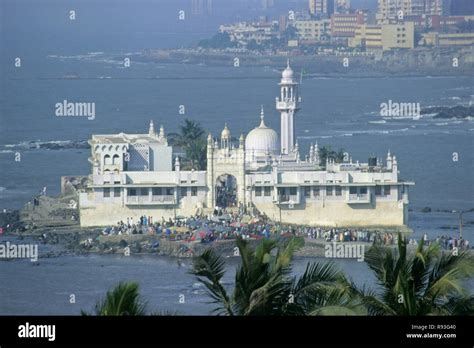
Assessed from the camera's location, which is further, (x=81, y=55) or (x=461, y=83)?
(x=461, y=83)

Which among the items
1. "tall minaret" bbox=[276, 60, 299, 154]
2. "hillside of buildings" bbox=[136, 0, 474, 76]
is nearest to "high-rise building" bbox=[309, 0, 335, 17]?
"hillside of buildings" bbox=[136, 0, 474, 76]

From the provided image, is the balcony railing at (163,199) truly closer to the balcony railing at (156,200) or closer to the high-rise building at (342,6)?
the balcony railing at (156,200)

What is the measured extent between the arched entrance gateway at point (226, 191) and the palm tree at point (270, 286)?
18883 millimetres

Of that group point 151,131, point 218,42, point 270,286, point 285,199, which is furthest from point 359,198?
point 270,286

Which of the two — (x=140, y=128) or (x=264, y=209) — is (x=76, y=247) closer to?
(x=264, y=209)

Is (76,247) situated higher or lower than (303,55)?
lower

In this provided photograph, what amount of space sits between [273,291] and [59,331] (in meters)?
1.20

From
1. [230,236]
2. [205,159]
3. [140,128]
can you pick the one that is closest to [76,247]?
[230,236]

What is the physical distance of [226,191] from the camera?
2927cm

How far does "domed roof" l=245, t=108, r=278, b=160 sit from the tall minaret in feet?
0.54

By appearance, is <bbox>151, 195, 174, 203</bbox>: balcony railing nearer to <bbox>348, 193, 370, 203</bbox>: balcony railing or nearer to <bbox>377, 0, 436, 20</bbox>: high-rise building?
<bbox>348, 193, 370, 203</bbox>: balcony railing

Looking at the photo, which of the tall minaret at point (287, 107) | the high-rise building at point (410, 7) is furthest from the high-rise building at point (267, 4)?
the tall minaret at point (287, 107)

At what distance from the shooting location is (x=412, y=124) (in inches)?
1393

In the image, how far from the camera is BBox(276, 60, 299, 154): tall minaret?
30.9 metres
